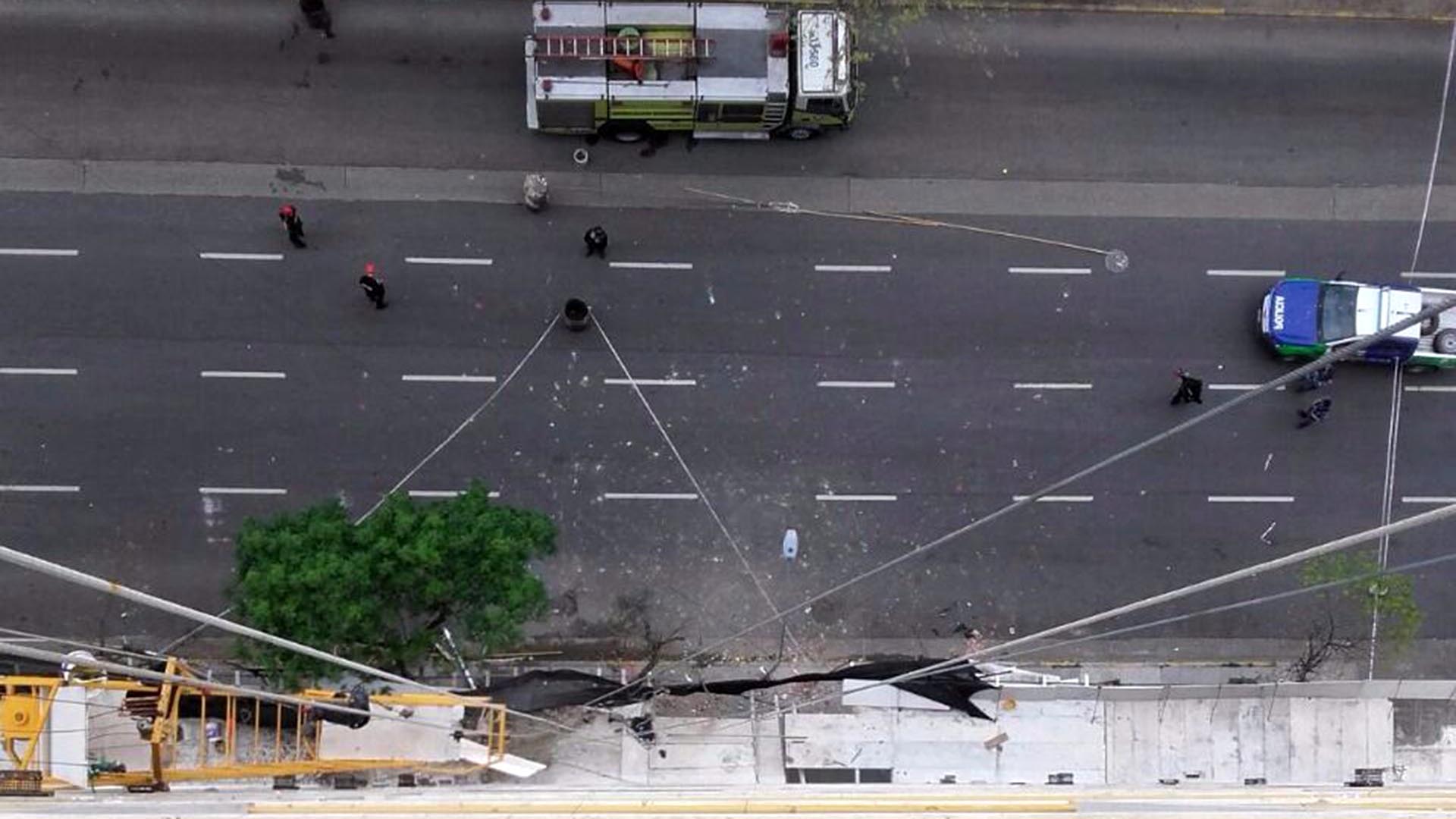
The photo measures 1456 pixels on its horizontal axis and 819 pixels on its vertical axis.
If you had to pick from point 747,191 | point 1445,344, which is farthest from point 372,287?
point 1445,344

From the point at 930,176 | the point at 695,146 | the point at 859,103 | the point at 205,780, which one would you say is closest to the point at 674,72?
the point at 695,146

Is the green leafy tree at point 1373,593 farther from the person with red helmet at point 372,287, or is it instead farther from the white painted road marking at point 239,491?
the white painted road marking at point 239,491

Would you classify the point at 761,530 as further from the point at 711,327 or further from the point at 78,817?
the point at 78,817

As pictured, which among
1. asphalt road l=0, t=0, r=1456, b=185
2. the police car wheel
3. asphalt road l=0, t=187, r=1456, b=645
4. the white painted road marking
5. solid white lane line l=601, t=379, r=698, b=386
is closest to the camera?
the white painted road marking

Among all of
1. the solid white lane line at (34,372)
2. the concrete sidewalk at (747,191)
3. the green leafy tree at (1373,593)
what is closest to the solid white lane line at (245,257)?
the concrete sidewalk at (747,191)

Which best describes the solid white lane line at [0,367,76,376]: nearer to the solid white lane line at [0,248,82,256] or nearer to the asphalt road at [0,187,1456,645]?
the asphalt road at [0,187,1456,645]

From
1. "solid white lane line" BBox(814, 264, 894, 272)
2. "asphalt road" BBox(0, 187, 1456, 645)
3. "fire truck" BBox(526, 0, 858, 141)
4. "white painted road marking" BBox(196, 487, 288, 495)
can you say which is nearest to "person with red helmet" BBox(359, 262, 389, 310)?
"asphalt road" BBox(0, 187, 1456, 645)

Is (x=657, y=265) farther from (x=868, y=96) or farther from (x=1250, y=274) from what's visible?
(x=1250, y=274)
